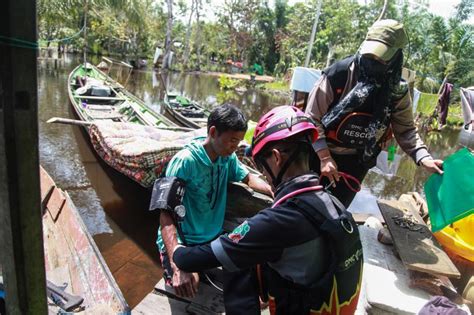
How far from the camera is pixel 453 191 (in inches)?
96.3

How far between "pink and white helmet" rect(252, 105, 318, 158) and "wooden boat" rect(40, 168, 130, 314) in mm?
1567

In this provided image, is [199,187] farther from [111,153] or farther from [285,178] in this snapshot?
[111,153]

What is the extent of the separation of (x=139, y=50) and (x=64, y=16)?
23.8m

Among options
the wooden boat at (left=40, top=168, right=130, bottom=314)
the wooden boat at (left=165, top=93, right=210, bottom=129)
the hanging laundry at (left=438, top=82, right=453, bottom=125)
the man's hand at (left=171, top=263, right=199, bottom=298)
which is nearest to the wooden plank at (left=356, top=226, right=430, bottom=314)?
the man's hand at (left=171, top=263, right=199, bottom=298)

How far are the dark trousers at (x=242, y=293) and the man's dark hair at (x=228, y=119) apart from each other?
1062mm

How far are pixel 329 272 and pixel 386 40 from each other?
5.56 ft

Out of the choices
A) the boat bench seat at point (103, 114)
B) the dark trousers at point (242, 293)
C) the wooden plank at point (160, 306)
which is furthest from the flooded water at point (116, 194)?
the dark trousers at point (242, 293)

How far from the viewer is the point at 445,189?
2.50m

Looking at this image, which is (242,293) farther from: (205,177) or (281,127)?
(205,177)

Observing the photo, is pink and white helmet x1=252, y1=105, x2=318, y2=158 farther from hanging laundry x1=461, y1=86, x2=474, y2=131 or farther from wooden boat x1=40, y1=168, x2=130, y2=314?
hanging laundry x1=461, y1=86, x2=474, y2=131

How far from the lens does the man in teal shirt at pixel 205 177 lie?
2.31m

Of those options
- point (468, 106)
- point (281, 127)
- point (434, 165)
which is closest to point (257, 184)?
point (434, 165)

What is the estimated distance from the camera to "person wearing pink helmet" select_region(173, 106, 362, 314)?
1.37 m

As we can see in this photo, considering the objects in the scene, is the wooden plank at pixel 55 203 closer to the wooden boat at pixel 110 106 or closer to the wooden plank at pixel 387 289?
the wooden plank at pixel 387 289
